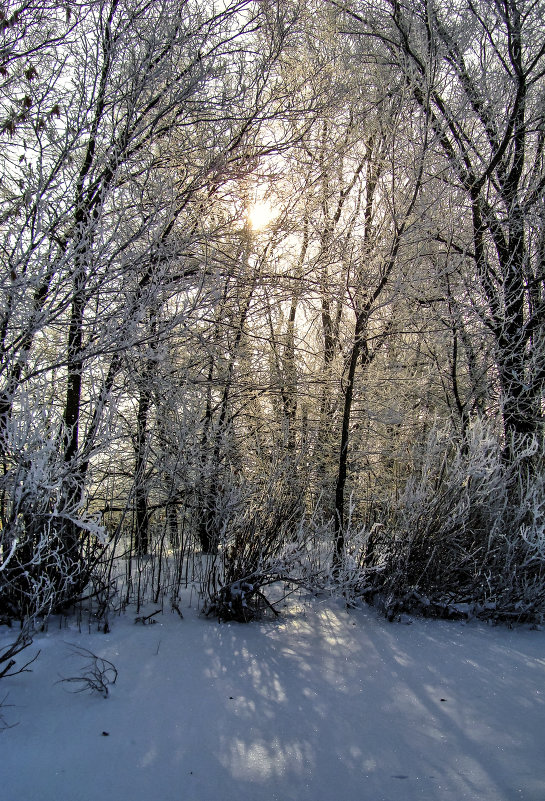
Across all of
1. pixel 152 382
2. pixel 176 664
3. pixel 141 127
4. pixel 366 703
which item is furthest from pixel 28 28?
pixel 366 703

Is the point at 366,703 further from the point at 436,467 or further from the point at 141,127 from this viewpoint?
the point at 141,127

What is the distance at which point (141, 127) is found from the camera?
4336 mm

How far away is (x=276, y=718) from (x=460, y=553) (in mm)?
2323

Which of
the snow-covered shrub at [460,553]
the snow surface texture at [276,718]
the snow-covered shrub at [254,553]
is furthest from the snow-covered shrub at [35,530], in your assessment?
the snow-covered shrub at [460,553]

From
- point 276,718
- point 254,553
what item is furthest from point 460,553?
point 276,718

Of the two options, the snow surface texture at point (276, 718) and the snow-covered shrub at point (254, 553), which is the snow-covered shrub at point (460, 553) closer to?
the snow surface texture at point (276, 718)

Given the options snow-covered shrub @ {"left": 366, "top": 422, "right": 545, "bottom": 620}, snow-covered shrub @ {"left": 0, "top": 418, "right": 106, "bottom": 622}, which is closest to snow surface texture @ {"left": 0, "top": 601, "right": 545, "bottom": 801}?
snow-covered shrub @ {"left": 0, "top": 418, "right": 106, "bottom": 622}

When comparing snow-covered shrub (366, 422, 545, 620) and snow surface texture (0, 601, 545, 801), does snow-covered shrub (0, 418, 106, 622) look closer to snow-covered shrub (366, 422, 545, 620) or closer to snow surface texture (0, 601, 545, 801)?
snow surface texture (0, 601, 545, 801)

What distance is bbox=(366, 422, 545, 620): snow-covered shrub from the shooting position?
169 inches

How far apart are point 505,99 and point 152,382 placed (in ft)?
18.6

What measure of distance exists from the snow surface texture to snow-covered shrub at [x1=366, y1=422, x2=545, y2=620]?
48 cm

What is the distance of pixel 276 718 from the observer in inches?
107

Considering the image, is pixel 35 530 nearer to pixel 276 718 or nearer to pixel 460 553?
pixel 276 718

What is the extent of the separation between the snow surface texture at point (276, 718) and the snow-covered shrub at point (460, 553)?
485mm
